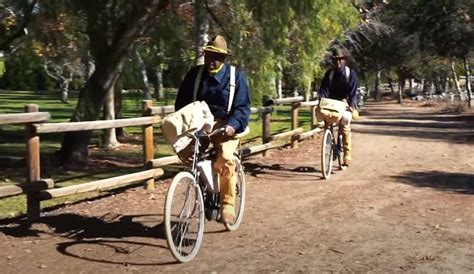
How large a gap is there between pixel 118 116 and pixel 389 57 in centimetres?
3818

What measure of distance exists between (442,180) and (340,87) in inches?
88.8

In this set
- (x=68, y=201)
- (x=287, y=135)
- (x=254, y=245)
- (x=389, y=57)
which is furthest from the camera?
(x=389, y=57)

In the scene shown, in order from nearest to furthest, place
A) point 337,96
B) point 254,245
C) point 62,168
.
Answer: point 254,245
point 337,96
point 62,168

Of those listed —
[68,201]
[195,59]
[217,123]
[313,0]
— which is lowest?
[68,201]

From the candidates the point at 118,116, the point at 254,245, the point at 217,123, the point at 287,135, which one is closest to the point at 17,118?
the point at 217,123

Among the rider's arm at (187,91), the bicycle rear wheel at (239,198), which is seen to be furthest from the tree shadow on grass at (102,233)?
the rider's arm at (187,91)

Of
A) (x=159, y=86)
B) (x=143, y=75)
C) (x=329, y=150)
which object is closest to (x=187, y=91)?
(x=329, y=150)

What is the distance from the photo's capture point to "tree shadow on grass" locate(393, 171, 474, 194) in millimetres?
10469

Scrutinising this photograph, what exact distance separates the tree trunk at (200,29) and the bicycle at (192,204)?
18.8 feet

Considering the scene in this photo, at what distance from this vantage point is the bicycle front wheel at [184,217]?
633 centimetres

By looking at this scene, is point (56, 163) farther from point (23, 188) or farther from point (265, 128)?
point (23, 188)

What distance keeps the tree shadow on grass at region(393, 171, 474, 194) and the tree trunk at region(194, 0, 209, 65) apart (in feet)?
13.8

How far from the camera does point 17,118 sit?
25.8ft

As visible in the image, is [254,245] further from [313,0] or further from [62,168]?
[62,168]
